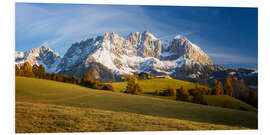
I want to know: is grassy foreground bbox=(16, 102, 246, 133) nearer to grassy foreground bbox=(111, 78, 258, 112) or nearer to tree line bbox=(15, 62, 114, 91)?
tree line bbox=(15, 62, 114, 91)

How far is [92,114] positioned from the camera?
27.9ft

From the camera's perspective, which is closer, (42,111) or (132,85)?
(42,111)

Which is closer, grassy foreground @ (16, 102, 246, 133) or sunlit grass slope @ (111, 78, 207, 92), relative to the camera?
grassy foreground @ (16, 102, 246, 133)

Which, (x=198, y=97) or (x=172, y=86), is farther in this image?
(x=198, y=97)

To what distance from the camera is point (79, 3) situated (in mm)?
10344

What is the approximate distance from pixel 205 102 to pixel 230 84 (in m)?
2.80

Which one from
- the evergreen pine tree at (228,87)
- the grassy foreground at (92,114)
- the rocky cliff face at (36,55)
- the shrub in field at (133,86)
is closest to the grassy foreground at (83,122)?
the grassy foreground at (92,114)

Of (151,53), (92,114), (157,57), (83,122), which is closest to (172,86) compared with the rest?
(157,57)

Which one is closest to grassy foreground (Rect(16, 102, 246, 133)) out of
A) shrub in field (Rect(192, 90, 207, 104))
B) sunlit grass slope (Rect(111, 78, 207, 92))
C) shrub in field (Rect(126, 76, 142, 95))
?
sunlit grass slope (Rect(111, 78, 207, 92))

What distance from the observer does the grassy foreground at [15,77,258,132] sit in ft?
25.1

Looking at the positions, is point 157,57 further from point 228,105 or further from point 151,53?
point 228,105

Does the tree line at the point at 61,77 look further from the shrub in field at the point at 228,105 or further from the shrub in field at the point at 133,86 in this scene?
the shrub in field at the point at 228,105
